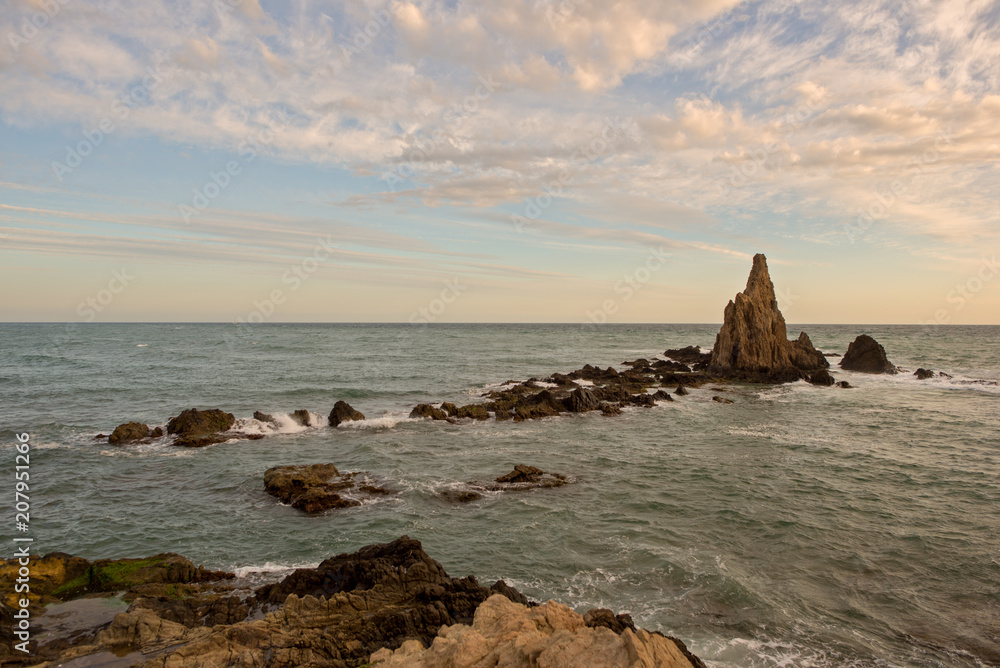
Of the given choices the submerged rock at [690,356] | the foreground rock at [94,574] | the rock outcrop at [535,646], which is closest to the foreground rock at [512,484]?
the foreground rock at [94,574]

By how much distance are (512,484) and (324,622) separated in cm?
983

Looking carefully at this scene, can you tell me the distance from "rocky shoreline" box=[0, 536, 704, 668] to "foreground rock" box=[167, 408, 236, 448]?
12800 millimetres

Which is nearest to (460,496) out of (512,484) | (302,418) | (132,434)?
(512,484)

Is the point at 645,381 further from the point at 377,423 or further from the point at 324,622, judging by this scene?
the point at 324,622

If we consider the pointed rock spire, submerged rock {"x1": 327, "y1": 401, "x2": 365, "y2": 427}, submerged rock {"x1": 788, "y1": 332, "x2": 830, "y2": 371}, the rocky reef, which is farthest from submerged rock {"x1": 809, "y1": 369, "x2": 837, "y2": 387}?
submerged rock {"x1": 327, "y1": 401, "x2": 365, "y2": 427}

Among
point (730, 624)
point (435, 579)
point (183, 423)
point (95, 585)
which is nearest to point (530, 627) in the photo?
point (435, 579)

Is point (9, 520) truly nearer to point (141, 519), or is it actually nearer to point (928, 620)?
point (141, 519)

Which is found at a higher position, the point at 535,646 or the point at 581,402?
the point at 535,646

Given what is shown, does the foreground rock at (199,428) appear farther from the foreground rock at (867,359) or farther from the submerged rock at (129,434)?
the foreground rock at (867,359)

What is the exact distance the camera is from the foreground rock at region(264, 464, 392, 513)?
15.6 metres

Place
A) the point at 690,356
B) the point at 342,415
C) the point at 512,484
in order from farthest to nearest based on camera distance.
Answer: the point at 690,356, the point at 342,415, the point at 512,484

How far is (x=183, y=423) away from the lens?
24422mm

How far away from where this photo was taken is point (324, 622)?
27.2 ft

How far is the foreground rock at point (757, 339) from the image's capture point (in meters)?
46.8
